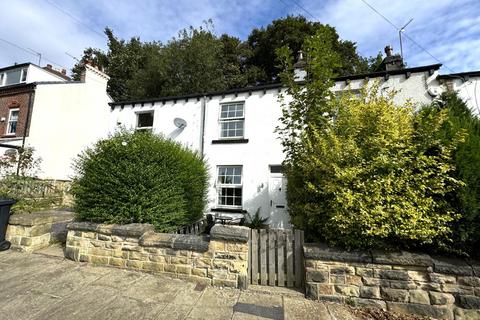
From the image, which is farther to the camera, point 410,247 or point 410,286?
point 410,247

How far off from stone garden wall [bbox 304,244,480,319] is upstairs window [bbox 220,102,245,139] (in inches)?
272

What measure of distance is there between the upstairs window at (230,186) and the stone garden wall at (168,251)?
4991 millimetres

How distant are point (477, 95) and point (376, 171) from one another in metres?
7.57

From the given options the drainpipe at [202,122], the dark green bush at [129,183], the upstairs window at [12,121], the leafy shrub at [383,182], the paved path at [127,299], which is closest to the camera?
the paved path at [127,299]

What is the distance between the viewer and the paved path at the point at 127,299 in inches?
116

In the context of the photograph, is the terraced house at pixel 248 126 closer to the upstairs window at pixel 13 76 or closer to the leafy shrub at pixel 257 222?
the leafy shrub at pixel 257 222

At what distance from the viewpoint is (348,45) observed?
2127 cm

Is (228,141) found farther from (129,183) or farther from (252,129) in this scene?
(129,183)

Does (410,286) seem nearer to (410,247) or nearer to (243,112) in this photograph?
(410,247)

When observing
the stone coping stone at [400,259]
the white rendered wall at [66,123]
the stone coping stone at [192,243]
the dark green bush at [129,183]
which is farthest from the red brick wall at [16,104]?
the stone coping stone at [400,259]

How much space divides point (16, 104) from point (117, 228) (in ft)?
54.5

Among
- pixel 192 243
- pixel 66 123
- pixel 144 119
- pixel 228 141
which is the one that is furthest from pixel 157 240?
pixel 66 123

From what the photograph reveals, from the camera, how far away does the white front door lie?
8398 millimetres

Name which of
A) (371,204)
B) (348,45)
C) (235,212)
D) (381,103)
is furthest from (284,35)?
(371,204)
